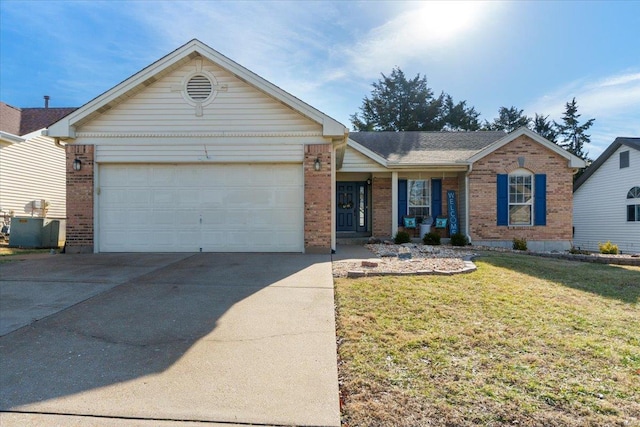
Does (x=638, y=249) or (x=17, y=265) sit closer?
(x=17, y=265)

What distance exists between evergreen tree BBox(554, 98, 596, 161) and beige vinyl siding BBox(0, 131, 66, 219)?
141 feet

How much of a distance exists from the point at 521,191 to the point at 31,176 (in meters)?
19.6

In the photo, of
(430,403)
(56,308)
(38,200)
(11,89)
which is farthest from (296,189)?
(11,89)

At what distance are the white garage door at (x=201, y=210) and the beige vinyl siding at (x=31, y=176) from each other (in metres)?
8.91

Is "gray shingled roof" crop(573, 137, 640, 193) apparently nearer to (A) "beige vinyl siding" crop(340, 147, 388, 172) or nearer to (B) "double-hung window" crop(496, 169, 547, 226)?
(B) "double-hung window" crop(496, 169, 547, 226)

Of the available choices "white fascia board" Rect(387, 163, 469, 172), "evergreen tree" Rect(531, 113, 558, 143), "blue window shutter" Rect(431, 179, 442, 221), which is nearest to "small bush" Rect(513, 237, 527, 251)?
"blue window shutter" Rect(431, 179, 442, 221)

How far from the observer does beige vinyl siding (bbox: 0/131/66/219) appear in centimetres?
1462

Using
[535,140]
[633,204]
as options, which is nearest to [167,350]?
[535,140]

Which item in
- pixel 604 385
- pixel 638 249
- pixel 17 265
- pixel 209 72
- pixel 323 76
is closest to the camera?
pixel 604 385

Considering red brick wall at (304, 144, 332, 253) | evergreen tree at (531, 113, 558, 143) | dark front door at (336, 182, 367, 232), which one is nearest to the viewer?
red brick wall at (304, 144, 332, 253)

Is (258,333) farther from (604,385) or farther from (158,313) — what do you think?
(604,385)

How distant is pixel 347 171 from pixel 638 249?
42.8ft

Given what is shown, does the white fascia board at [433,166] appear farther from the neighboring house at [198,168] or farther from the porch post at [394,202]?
the neighboring house at [198,168]

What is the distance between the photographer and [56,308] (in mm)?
4469
